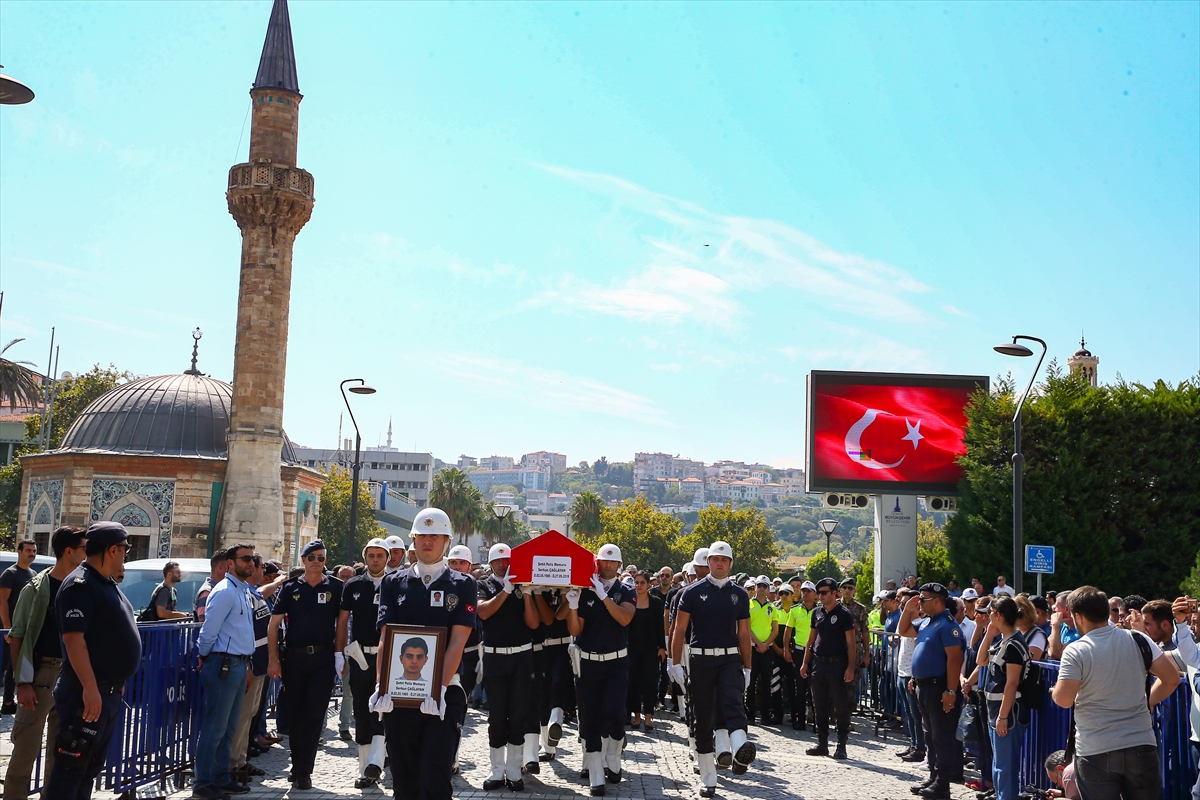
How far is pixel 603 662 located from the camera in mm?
9414

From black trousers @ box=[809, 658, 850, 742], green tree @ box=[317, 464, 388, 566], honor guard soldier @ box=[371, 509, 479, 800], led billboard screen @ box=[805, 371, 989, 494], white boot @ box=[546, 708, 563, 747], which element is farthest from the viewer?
green tree @ box=[317, 464, 388, 566]

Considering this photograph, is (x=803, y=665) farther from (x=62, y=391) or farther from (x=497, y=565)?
(x=62, y=391)

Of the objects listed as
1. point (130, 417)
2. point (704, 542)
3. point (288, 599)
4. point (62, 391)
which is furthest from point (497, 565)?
point (704, 542)

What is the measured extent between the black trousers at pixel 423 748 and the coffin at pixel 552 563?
113 inches

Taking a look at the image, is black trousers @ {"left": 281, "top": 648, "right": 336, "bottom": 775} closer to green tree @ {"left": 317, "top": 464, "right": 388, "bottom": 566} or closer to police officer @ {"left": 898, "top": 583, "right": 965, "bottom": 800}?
police officer @ {"left": 898, "top": 583, "right": 965, "bottom": 800}

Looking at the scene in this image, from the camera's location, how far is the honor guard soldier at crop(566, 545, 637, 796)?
30.4 ft

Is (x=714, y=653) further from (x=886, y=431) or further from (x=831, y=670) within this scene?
(x=886, y=431)

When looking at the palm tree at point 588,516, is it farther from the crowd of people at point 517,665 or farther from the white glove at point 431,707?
the white glove at point 431,707

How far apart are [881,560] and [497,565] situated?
2318 cm

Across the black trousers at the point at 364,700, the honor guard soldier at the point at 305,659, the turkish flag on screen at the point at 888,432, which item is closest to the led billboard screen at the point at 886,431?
the turkish flag on screen at the point at 888,432

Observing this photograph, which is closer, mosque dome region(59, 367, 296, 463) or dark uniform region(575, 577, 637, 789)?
dark uniform region(575, 577, 637, 789)

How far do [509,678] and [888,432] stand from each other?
24.5 meters

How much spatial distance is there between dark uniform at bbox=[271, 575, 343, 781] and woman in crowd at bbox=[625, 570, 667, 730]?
4.73 meters

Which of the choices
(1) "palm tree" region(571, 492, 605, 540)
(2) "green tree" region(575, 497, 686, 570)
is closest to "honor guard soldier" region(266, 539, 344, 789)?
(2) "green tree" region(575, 497, 686, 570)
